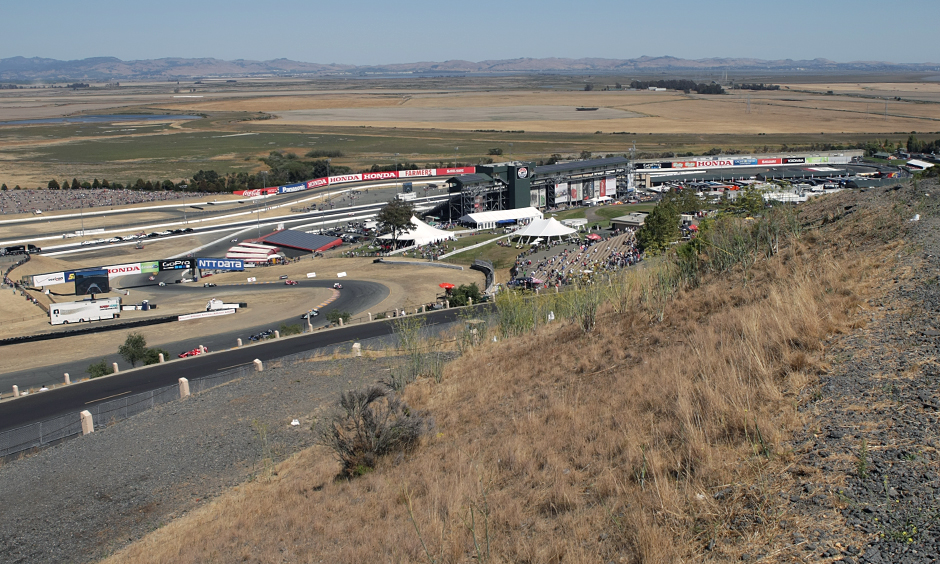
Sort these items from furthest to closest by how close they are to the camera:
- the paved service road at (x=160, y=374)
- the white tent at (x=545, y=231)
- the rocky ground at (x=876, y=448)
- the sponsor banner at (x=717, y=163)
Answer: the sponsor banner at (x=717, y=163), the white tent at (x=545, y=231), the paved service road at (x=160, y=374), the rocky ground at (x=876, y=448)

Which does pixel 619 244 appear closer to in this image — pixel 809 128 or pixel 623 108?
pixel 809 128

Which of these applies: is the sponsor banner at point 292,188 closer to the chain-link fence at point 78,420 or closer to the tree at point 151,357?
the tree at point 151,357

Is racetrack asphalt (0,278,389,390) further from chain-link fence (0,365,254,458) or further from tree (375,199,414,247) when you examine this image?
tree (375,199,414,247)

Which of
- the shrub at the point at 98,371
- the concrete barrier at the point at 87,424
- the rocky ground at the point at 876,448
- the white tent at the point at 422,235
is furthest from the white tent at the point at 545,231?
the rocky ground at the point at 876,448

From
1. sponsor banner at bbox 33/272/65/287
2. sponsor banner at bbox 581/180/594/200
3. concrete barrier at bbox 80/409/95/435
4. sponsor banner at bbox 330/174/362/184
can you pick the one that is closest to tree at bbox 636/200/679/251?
sponsor banner at bbox 581/180/594/200

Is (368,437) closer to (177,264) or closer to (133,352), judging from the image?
(133,352)
